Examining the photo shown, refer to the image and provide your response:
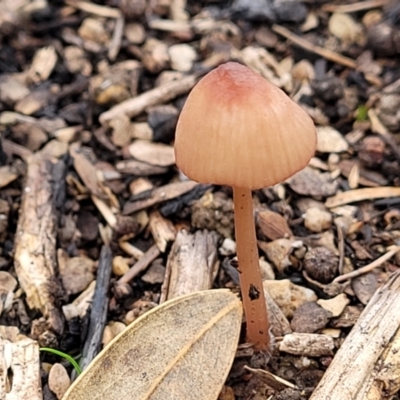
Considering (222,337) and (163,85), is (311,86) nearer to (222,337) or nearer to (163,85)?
(163,85)

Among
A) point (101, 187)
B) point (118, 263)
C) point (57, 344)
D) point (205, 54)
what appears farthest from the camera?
point (205, 54)

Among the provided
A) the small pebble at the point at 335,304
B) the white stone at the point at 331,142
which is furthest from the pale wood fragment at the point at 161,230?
the white stone at the point at 331,142

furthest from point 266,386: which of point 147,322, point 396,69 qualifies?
point 396,69

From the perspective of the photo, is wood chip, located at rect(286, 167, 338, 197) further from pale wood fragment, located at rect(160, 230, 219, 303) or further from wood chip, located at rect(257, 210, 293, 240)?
pale wood fragment, located at rect(160, 230, 219, 303)

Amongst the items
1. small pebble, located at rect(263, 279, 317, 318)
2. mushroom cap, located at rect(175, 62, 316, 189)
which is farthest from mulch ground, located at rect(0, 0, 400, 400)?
mushroom cap, located at rect(175, 62, 316, 189)

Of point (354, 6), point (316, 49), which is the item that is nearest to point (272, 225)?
point (316, 49)

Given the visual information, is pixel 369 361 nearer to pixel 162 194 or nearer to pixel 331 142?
pixel 162 194
